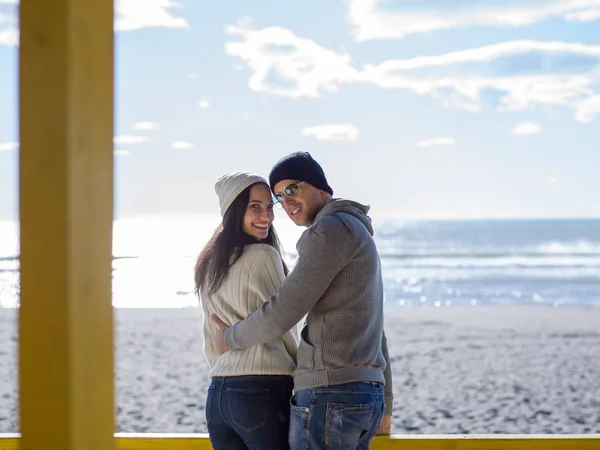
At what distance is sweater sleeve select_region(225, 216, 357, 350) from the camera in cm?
209

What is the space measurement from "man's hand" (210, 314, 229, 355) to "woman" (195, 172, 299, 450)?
0.02m

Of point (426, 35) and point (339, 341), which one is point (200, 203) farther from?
point (339, 341)

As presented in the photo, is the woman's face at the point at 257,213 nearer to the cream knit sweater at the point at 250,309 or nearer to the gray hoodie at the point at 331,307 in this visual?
the cream knit sweater at the point at 250,309

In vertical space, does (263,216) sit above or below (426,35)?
below

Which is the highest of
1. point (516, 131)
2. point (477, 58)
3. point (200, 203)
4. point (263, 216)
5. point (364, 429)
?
point (477, 58)

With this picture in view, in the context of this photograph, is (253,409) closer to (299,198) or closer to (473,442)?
(299,198)

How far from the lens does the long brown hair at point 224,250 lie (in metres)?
2.35

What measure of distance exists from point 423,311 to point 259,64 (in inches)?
952

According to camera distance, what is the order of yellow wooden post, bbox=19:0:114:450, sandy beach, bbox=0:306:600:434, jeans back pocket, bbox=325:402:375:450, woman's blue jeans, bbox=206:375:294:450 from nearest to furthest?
yellow wooden post, bbox=19:0:114:450 < jeans back pocket, bbox=325:402:375:450 < woman's blue jeans, bbox=206:375:294:450 < sandy beach, bbox=0:306:600:434

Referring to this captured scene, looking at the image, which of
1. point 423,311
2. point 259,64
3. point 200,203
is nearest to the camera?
point 423,311

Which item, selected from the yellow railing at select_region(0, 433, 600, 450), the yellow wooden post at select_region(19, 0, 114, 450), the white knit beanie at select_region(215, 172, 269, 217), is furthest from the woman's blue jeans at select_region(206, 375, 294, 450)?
the yellow wooden post at select_region(19, 0, 114, 450)

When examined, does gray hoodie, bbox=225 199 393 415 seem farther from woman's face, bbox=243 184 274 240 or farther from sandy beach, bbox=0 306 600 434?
sandy beach, bbox=0 306 600 434

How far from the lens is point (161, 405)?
6164 mm

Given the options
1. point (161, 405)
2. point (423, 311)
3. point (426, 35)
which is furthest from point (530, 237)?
point (161, 405)
